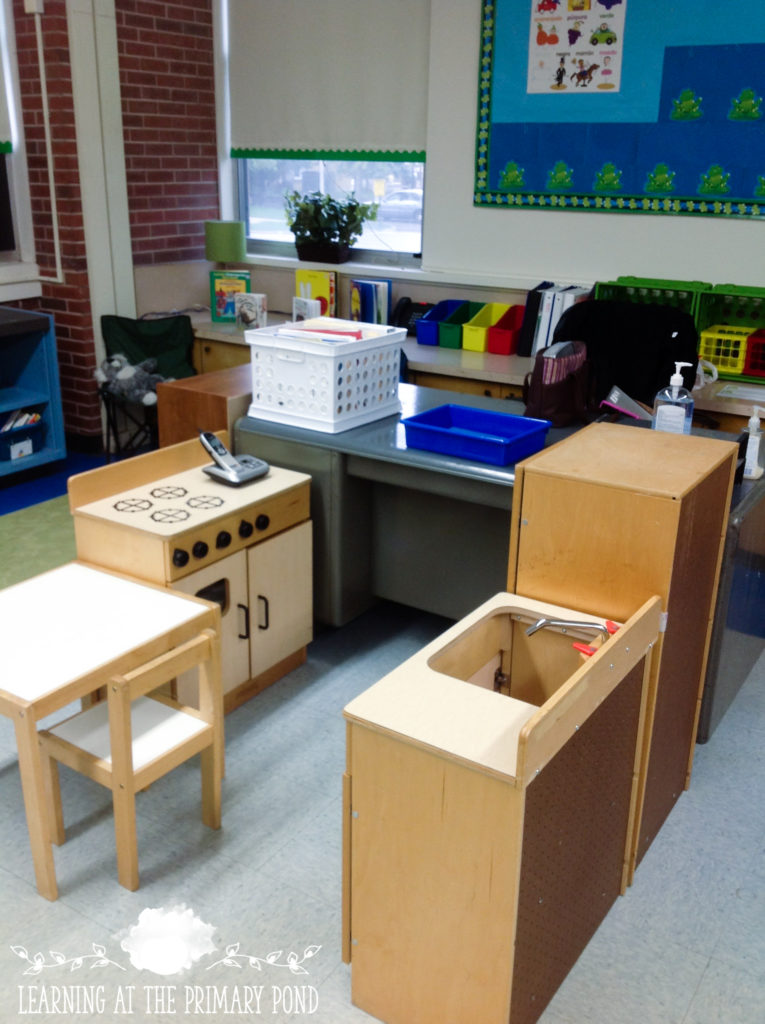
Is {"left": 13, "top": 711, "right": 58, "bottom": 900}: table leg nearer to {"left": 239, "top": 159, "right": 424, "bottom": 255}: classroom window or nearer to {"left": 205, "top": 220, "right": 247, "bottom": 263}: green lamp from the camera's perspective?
{"left": 239, "top": 159, "right": 424, "bottom": 255}: classroom window

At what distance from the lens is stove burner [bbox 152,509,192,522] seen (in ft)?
8.15

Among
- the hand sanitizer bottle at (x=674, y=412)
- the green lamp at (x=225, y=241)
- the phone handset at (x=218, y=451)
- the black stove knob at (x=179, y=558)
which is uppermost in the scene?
the green lamp at (x=225, y=241)

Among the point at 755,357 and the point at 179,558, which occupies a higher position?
the point at 755,357

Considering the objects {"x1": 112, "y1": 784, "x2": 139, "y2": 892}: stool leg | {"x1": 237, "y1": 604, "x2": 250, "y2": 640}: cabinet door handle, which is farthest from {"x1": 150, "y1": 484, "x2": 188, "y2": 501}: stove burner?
{"x1": 112, "y1": 784, "x2": 139, "y2": 892}: stool leg

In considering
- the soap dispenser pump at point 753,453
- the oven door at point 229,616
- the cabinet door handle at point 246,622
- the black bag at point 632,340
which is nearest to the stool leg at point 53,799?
the oven door at point 229,616

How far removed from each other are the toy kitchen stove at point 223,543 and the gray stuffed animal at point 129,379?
1780 mm

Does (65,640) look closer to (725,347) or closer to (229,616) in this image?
(229,616)

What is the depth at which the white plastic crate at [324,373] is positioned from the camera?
283 cm

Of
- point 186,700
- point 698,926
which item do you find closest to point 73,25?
point 186,700

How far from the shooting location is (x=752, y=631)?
9.29 ft

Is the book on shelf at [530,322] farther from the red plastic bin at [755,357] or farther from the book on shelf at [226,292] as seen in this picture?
the book on shelf at [226,292]

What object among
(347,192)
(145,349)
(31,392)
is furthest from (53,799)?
(347,192)

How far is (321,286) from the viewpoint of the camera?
496 centimetres

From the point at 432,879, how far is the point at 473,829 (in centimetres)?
15
